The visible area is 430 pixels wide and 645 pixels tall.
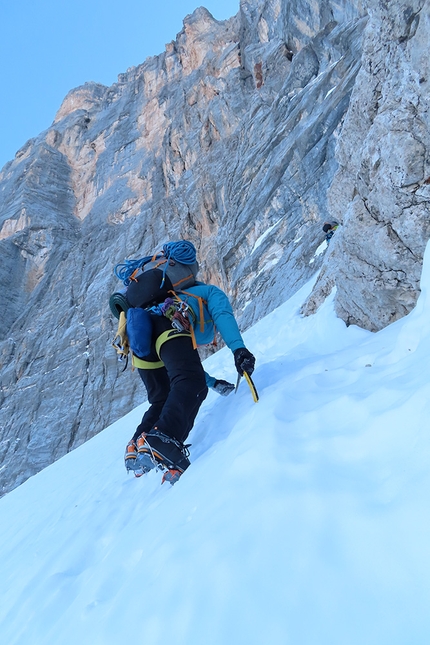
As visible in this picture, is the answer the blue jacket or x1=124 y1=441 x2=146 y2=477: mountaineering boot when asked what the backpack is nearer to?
the blue jacket

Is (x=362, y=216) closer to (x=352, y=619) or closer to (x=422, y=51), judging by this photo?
(x=422, y=51)

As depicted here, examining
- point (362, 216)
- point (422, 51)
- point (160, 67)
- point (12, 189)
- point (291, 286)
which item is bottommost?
point (291, 286)

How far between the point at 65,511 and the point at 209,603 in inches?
116

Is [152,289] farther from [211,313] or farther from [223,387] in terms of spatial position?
[223,387]

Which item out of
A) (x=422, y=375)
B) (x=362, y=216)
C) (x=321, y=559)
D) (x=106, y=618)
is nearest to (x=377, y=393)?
(x=422, y=375)

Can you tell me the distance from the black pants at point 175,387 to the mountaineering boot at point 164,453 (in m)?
0.07

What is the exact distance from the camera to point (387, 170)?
397 centimetres

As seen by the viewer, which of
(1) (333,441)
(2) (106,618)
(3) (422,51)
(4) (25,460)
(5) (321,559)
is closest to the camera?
(5) (321,559)

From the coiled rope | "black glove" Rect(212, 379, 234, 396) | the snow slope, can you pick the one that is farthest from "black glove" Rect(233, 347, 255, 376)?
the coiled rope

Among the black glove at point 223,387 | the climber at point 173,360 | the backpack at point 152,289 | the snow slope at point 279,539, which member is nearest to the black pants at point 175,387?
the climber at point 173,360

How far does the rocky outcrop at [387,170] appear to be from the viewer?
12.0 ft

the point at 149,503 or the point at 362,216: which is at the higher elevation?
the point at 362,216

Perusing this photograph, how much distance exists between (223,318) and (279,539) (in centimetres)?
238

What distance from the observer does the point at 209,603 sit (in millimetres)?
1522
